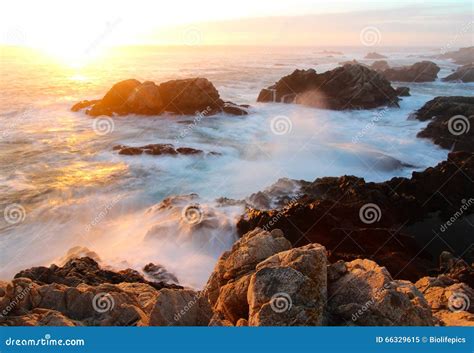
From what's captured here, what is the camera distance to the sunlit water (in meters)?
17.3

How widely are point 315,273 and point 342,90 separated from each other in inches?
1647

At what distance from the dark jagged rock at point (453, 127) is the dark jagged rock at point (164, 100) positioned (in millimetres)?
19228

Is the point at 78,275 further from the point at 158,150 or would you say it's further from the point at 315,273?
the point at 158,150

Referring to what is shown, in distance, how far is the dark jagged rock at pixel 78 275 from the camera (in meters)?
12.0

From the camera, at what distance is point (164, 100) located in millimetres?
43562

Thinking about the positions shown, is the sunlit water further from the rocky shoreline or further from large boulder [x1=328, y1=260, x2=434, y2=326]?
large boulder [x1=328, y1=260, x2=434, y2=326]

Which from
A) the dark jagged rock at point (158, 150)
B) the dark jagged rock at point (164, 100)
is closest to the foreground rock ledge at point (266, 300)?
the dark jagged rock at point (158, 150)

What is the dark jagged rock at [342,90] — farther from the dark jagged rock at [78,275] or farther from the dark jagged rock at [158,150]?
the dark jagged rock at [78,275]

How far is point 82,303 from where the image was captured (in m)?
8.91

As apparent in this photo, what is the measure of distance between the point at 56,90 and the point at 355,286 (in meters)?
63.8

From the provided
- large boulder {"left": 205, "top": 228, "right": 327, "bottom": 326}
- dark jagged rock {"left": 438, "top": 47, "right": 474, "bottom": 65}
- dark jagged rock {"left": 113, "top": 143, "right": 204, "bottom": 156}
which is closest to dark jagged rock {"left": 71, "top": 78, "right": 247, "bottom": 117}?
dark jagged rock {"left": 113, "top": 143, "right": 204, "bottom": 156}

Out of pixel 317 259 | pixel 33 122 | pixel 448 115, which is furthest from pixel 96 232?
pixel 448 115

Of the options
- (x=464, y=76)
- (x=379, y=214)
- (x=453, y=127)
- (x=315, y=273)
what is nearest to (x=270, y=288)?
(x=315, y=273)

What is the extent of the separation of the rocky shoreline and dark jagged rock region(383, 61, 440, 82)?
45606mm
